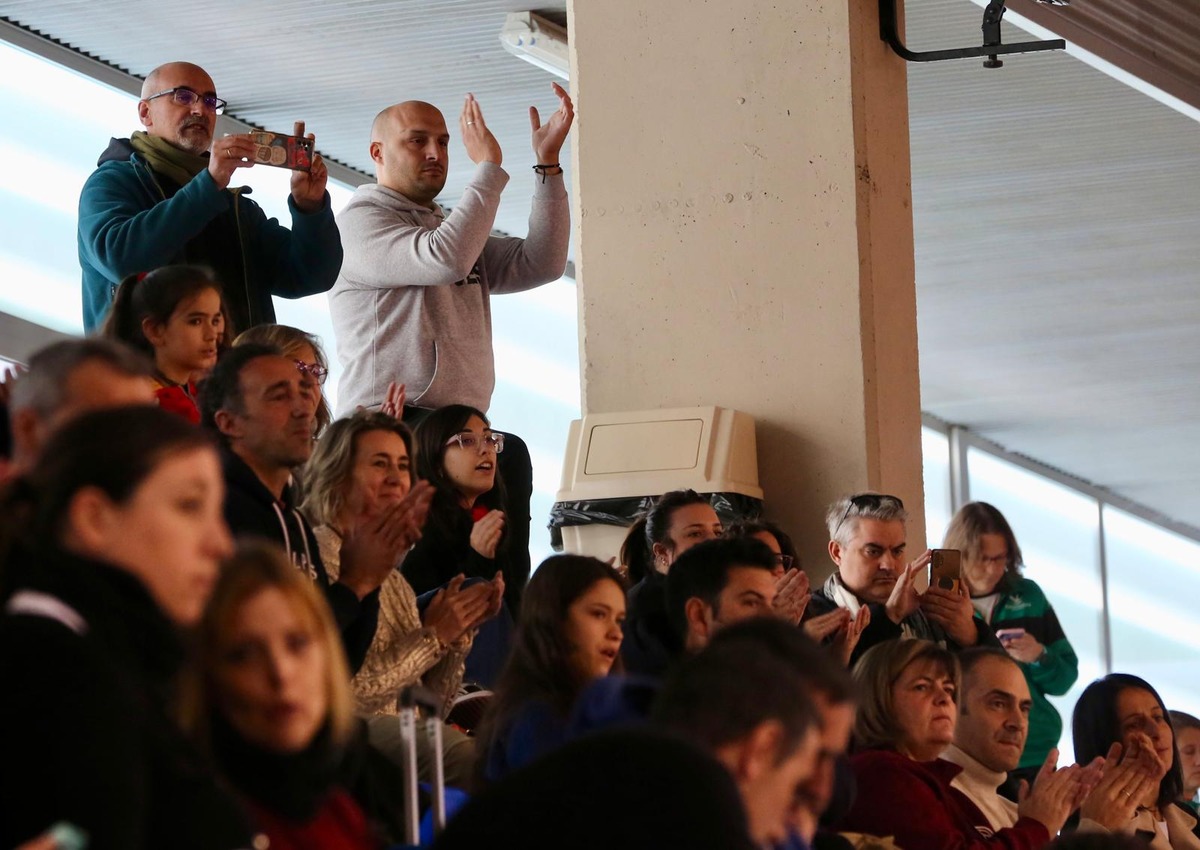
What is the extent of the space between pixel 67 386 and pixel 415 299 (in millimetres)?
2526

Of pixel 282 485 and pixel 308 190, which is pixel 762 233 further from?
pixel 282 485

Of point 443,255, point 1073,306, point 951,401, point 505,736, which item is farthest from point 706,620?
point 951,401

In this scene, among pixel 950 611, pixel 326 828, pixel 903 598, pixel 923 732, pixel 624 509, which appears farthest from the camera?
pixel 624 509

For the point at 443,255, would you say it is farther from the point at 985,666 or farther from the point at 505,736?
the point at 505,736

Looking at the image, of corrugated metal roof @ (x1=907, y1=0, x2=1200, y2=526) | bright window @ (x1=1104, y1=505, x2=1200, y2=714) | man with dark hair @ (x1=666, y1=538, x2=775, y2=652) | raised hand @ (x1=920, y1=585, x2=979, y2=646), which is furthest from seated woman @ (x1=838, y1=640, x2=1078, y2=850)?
bright window @ (x1=1104, y1=505, x2=1200, y2=714)

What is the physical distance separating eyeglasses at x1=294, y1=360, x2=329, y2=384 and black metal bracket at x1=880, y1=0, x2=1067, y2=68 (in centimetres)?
214

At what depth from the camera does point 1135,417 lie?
13391mm

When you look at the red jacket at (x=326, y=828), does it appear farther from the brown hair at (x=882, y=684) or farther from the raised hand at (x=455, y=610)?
the brown hair at (x=882, y=684)

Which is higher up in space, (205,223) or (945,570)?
(205,223)

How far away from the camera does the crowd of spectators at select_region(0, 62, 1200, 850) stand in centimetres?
163

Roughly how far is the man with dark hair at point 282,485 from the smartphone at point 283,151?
1.03m

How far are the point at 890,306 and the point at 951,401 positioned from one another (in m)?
8.37

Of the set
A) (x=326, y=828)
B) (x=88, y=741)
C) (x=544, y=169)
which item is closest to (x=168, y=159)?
(x=544, y=169)

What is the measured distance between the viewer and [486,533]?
12.8 ft
